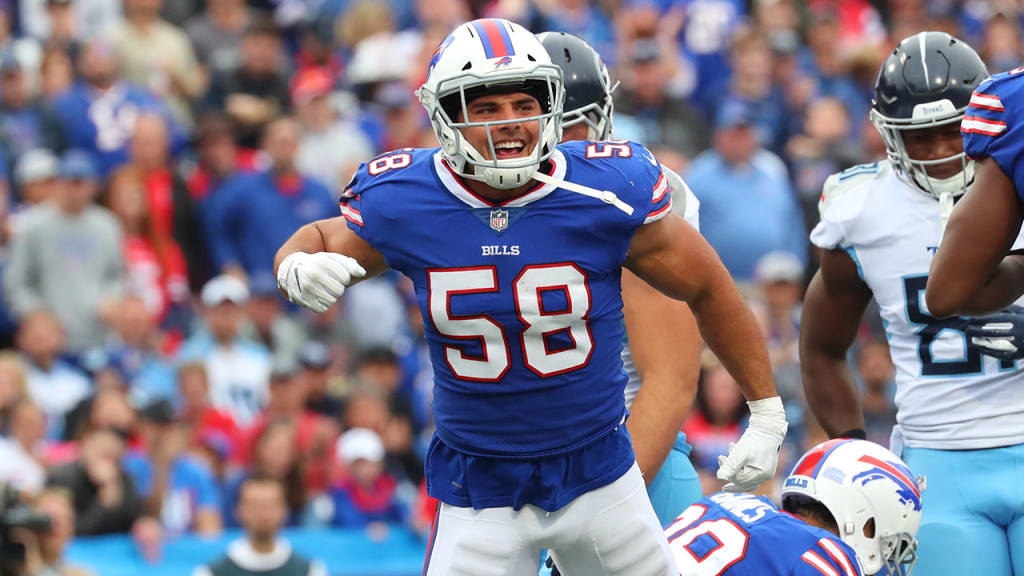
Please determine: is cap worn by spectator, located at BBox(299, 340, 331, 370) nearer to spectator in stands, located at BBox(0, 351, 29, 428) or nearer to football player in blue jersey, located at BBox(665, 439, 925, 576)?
spectator in stands, located at BBox(0, 351, 29, 428)

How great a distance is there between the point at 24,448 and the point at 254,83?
3.49m

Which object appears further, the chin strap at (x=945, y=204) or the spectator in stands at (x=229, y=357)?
the spectator in stands at (x=229, y=357)

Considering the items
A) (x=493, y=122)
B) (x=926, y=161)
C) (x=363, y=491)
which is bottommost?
(x=363, y=491)

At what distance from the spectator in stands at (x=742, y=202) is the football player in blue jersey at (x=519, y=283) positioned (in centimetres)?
577

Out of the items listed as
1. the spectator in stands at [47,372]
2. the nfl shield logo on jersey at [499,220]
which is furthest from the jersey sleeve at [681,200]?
the spectator in stands at [47,372]

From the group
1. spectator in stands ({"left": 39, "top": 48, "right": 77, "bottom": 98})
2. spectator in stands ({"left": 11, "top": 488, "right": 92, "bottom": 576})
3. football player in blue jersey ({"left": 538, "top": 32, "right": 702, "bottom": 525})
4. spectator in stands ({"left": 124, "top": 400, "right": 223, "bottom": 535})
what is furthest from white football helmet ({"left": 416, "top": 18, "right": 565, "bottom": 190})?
spectator in stands ({"left": 39, "top": 48, "right": 77, "bottom": 98})

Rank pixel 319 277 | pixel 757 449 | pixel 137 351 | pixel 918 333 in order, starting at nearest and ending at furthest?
pixel 319 277 → pixel 757 449 → pixel 918 333 → pixel 137 351

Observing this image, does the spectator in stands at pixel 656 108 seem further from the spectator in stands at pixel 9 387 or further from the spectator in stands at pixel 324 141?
the spectator in stands at pixel 9 387

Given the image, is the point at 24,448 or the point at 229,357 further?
the point at 229,357

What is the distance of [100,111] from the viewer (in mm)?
9992

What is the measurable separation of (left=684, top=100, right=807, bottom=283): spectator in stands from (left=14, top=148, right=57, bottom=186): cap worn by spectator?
12.8ft

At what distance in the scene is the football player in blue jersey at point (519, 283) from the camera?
12.1 feet

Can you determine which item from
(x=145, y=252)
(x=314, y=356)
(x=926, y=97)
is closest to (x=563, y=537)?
(x=926, y=97)

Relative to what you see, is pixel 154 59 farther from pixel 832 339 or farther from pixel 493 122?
pixel 493 122
